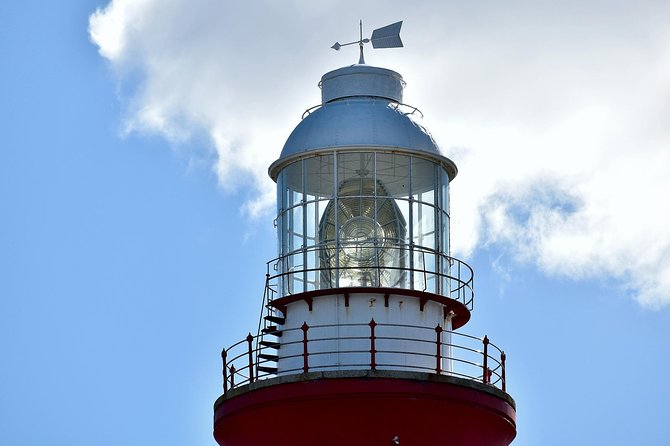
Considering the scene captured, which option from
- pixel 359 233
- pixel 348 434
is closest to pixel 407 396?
pixel 348 434

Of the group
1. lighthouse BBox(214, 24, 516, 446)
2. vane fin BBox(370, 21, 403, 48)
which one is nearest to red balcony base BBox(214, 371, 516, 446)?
lighthouse BBox(214, 24, 516, 446)

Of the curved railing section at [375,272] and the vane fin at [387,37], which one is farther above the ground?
the vane fin at [387,37]

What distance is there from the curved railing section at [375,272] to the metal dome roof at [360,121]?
194 centimetres

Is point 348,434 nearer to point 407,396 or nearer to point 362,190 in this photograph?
point 407,396

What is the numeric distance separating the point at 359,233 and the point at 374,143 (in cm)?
176

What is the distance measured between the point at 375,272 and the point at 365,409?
3.00 m

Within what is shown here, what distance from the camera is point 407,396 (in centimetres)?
3700

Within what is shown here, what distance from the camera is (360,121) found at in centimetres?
3938

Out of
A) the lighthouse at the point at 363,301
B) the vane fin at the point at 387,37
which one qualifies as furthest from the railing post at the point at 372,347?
the vane fin at the point at 387,37

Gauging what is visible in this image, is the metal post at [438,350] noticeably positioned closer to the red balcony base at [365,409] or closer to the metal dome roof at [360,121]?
the red balcony base at [365,409]

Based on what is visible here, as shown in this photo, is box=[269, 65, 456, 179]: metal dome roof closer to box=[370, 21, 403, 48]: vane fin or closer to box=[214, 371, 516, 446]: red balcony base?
box=[370, 21, 403, 48]: vane fin

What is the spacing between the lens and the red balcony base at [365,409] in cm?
3694

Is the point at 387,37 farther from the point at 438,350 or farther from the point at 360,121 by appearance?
the point at 438,350

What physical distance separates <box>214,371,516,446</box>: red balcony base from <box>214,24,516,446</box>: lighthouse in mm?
19
